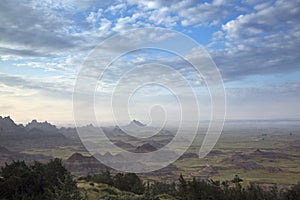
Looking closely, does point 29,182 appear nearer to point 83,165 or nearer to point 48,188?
point 48,188

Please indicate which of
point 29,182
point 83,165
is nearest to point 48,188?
point 29,182

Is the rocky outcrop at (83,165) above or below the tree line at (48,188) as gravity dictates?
below

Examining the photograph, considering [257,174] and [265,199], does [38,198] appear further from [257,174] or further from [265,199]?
[257,174]

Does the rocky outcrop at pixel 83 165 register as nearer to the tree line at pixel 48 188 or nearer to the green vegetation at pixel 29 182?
the tree line at pixel 48 188

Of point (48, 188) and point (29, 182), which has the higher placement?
point (29, 182)

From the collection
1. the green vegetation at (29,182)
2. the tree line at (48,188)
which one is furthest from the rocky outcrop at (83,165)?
the green vegetation at (29,182)

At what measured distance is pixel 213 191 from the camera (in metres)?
40.8

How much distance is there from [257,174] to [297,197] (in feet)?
279

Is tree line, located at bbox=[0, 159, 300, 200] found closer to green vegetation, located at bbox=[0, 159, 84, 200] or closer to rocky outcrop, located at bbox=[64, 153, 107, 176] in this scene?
green vegetation, located at bbox=[0, 159, 84, 200]

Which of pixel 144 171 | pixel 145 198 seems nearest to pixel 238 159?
pixel 144 171

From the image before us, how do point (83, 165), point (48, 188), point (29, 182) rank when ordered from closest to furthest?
point (48, 188)
point (29, 182)
point (83, 165)

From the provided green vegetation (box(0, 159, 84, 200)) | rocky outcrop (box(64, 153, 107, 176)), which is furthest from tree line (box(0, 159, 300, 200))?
rocky outcrop (box(64, 153, 107, 176))

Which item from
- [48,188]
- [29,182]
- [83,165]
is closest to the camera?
[48,188]

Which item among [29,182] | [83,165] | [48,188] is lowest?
[83,165]
